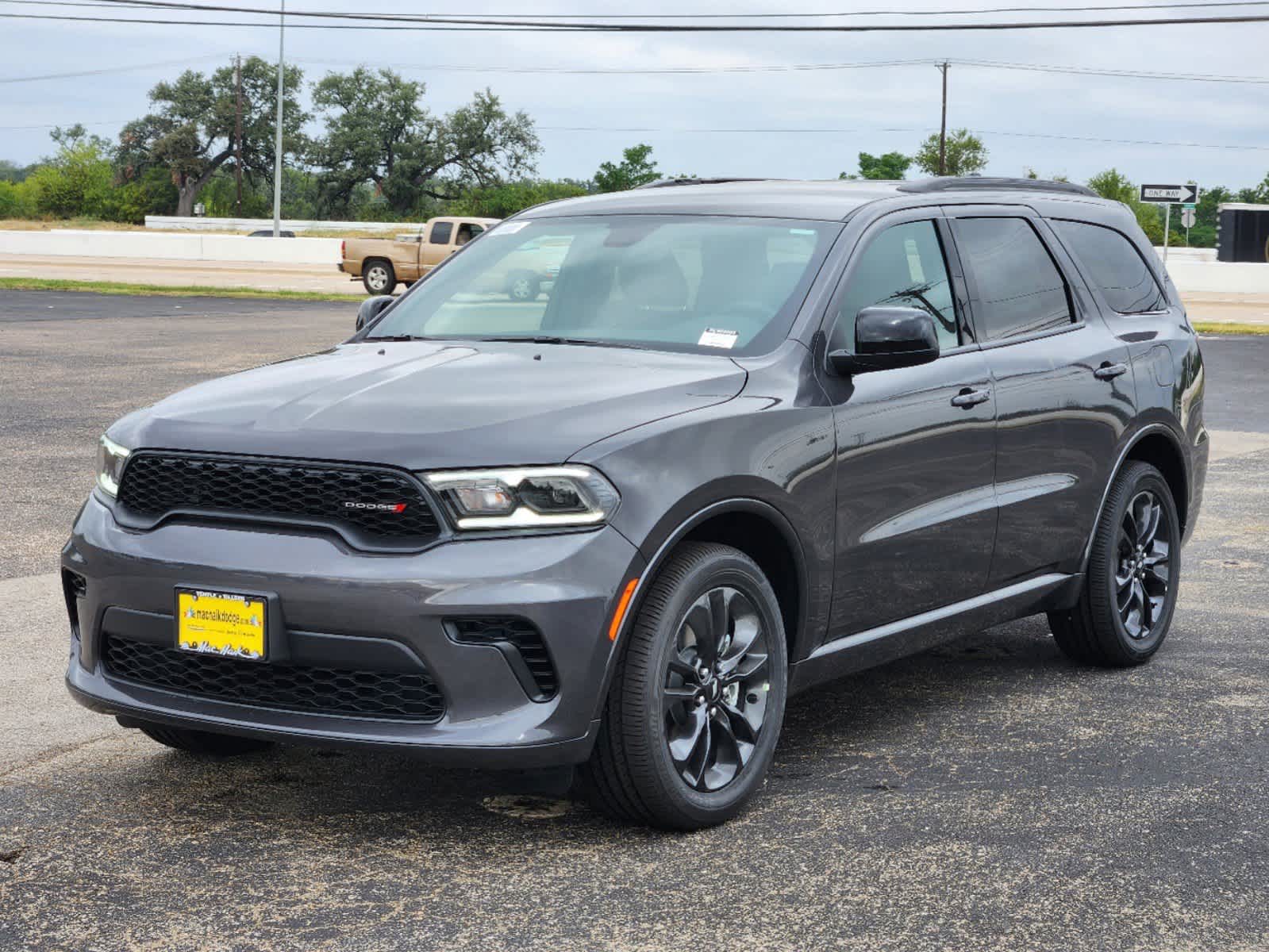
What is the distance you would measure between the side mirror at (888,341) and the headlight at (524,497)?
3.77ft

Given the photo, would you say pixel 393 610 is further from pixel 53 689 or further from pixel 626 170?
pixel 626 170

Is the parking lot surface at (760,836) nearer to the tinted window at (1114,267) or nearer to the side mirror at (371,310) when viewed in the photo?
the tinted window at (1114,267)

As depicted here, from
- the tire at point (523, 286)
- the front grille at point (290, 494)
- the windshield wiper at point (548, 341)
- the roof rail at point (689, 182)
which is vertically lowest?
the front grille at point (290, 494)

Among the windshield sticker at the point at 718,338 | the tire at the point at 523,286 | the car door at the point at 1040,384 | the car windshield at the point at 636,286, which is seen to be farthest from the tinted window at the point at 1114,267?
the tire at the point at 523,286

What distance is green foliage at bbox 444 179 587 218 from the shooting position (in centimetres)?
9144

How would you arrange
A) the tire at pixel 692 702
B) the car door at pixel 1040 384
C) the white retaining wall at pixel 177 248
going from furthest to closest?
the white retaining wall at pixel 177 248 < the car door at pixel 1040 384 < the tire at pixel 692 702

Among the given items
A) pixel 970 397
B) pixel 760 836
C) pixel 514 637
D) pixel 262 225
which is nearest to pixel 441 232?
pixel 970 397

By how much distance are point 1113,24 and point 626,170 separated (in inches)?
2275

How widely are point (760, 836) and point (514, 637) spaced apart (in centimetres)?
94

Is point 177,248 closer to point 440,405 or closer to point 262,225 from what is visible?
point 262,225

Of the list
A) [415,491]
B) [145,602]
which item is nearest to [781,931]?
[415,491]

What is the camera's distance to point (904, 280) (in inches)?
221

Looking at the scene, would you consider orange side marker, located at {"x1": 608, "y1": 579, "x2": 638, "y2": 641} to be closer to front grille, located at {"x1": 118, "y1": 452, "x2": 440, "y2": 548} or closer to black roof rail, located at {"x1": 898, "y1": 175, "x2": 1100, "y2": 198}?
front grille, located at {"x1": 118, "y1": 452, "x2": 440, "y2": 548}

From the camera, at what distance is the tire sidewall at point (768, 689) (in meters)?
4.37
